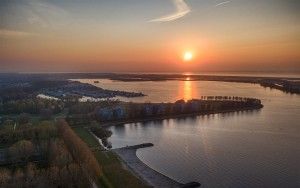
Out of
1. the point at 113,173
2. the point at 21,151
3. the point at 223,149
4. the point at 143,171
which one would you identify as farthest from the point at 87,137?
the point at 223,149

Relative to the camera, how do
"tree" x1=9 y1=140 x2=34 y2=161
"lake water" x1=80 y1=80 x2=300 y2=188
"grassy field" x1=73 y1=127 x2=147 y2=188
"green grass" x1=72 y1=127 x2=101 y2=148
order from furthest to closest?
"green grass" x1=72 y1=127 x2=101 y2=148 < "tree" x1=9 y1=140 x2=34 y2=161 < "lake water" x1=80 y1=80 x2=300 y2=188 < "grassy field" x1=73 y1=127 x2=147 y2=188

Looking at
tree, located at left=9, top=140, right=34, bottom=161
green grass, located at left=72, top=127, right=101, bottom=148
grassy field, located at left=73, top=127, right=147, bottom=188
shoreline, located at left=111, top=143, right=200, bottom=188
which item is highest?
tree, located at left=9, top=140, right=34, bottom=161

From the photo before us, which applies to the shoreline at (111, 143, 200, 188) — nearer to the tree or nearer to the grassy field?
the grassy field

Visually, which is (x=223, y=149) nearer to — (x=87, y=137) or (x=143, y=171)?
(x=143, y=171)

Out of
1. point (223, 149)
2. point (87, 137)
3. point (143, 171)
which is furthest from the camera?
point (87, 137)

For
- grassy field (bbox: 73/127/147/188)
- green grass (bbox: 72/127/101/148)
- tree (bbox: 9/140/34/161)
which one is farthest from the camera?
green grass (bbox: 72/127/101/148)

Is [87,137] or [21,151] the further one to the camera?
[87,137]

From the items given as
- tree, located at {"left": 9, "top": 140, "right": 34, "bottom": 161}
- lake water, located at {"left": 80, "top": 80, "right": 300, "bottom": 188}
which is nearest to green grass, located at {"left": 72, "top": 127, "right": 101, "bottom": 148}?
lake water, located at {"left": 80, "top": 80, "right": 300, "bottom": 188}
